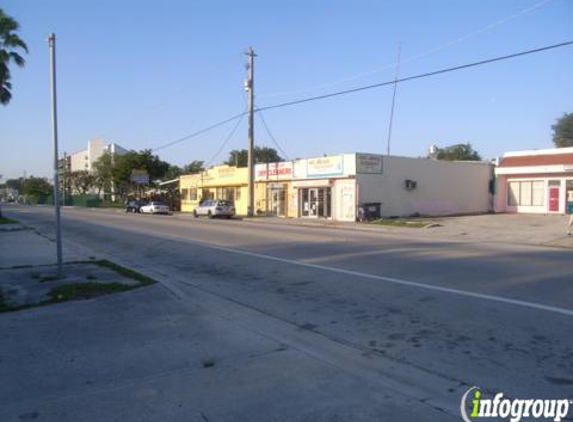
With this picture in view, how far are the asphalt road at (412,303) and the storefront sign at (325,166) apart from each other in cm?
1776

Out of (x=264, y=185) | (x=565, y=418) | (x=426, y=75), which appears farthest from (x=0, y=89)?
(x=565, y=418)

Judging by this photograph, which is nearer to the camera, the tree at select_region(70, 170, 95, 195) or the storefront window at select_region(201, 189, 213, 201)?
the storefront window at select_region(201, 189, 213, 201)

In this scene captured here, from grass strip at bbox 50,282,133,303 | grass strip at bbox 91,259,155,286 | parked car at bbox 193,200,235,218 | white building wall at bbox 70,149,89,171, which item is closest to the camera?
grass strip at bbox 50,282,133,303

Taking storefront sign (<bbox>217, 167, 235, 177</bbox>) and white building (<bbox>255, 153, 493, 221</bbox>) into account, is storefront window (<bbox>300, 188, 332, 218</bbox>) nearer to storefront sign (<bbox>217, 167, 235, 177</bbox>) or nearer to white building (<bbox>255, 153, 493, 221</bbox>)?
white building (<bbox>255, 153, 493, 221</bbox>)

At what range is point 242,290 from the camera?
9.91 metres

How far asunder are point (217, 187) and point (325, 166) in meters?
17.2

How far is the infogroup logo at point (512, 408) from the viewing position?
4.21m

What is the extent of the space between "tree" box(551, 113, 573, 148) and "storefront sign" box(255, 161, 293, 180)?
47961mm

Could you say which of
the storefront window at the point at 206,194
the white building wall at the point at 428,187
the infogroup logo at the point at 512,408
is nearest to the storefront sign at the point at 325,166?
the white building wall at the point at 428,187

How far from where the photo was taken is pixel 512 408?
172 inches

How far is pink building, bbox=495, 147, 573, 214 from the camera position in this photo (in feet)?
118

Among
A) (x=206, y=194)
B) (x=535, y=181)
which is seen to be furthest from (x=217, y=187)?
(x=535, y=181)

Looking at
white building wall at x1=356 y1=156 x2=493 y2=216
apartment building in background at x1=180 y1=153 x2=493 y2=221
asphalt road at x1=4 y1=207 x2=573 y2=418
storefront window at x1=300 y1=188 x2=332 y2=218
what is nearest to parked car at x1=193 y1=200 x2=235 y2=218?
apartment building in background at x1=180 y1=153 x2=493 y2=221

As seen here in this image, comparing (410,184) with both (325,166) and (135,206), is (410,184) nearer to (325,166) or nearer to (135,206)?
(325,166)
